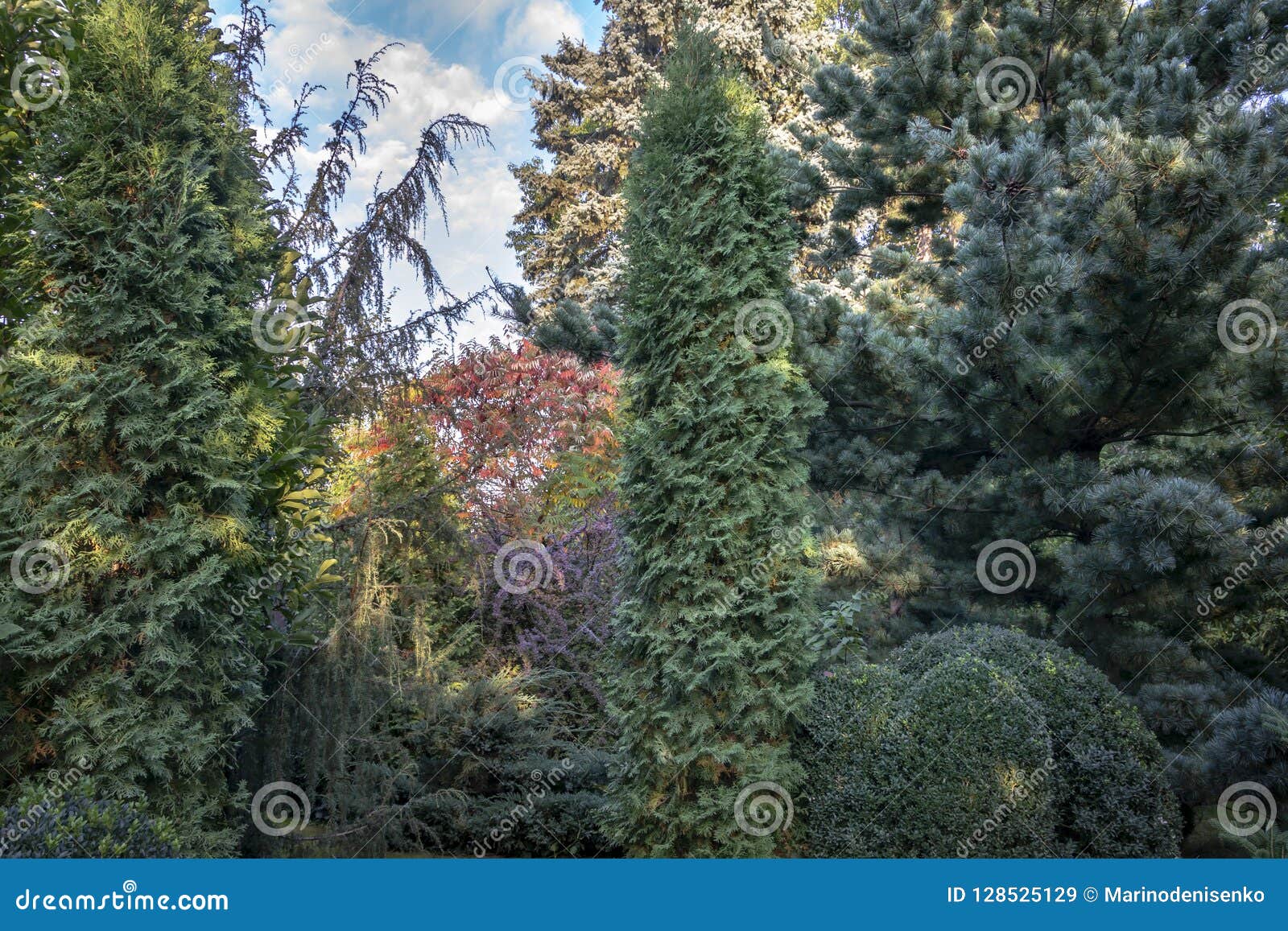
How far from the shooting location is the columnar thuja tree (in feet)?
16.3

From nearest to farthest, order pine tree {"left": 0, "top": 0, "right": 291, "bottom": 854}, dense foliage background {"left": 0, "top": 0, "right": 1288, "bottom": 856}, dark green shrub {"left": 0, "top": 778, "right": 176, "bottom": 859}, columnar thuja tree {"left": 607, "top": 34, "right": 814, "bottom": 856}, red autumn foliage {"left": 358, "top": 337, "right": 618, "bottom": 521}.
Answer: dark green shrub {"left": 0, "top": 778, "right": 176, "bottom": 859} → pine tree {"left": 0, "top": 0, "right": 291, "bottom": 854} → dense foliage background {"left": 0, "top": 0, "right": 1288, "bottom": 856} → columnar thuja tree {"left": 607, "top": 34, "right": 814, "bottom": 856} → red autumn foliage {"left": 358, "top": 337, "right": 618, "bottom": 521}

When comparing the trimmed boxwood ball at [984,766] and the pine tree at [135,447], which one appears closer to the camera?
the pine tree at [135,447]

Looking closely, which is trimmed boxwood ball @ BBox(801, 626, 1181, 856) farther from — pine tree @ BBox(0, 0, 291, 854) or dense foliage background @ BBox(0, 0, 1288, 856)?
pine tree @ BBox(0, 0, 291, 854)

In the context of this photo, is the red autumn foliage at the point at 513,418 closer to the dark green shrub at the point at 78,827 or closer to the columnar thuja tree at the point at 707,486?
the columnar thuja tree at the point at 707,486

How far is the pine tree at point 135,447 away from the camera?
4.01m

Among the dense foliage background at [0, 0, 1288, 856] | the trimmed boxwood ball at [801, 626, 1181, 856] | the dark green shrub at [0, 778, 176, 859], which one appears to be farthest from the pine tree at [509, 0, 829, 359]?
the dark green shrub at [0, 778, 176, 859]

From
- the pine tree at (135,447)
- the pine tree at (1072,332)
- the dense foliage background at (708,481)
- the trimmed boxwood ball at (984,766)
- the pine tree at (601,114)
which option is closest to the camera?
the pine tree at (135,447)

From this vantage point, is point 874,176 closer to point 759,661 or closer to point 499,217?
point 759,661

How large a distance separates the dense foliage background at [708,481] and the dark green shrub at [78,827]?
0.08 feet

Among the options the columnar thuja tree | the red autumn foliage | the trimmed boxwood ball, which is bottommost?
the trimmed boxwood ball

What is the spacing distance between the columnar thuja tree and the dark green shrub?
2566 millimetres

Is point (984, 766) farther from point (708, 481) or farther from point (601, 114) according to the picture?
point (601, 114)

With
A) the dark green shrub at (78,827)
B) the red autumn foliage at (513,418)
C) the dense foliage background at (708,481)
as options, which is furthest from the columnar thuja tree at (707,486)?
the red autumn foliage at (513,418)

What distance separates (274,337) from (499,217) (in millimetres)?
14982
